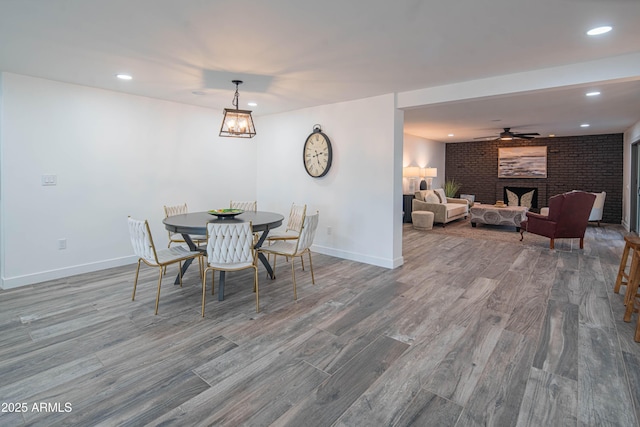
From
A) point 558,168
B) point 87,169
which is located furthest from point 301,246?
point 558,168

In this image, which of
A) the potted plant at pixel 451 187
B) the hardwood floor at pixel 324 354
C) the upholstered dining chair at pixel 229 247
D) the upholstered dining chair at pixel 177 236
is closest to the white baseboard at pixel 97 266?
the hardwood floor at pixel 324 354

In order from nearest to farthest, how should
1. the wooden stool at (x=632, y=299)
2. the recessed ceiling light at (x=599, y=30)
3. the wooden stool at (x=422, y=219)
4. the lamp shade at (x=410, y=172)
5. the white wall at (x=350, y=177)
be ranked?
1. the recessed ceiling light at (x=599, y=30)
2. the wooden stool at (x=632, y=299)
3. the white wall at (x=350, y=177)
4. the wooden stool at (x=422, y=219)
5. the lamp shade at (x=410, y=172)

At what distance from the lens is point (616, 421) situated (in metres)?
1.68

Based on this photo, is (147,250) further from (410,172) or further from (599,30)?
(410,172)

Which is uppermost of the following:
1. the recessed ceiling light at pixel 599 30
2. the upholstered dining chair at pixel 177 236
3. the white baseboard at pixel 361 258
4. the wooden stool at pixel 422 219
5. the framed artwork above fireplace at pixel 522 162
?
the recessed ceiling light at pixel 599 30

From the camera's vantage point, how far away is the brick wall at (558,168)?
28.0 feet

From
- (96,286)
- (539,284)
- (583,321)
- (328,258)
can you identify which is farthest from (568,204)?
(96,286)

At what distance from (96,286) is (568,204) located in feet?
22.4

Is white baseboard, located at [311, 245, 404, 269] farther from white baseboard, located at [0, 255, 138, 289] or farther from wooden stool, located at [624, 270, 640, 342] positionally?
white baseboard, located at [0, 255, 138, 289]

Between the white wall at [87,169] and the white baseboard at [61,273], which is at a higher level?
the white wall at [87,169]

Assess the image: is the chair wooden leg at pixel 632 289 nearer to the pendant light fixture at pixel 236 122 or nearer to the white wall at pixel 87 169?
the pendant light fixture at pixel 236 122

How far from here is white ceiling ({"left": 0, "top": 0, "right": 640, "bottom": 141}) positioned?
2.11 m

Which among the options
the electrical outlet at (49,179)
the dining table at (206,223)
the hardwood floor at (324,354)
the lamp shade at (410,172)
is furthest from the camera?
the lamp shade at (410,172)

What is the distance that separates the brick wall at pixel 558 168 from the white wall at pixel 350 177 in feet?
23.8
